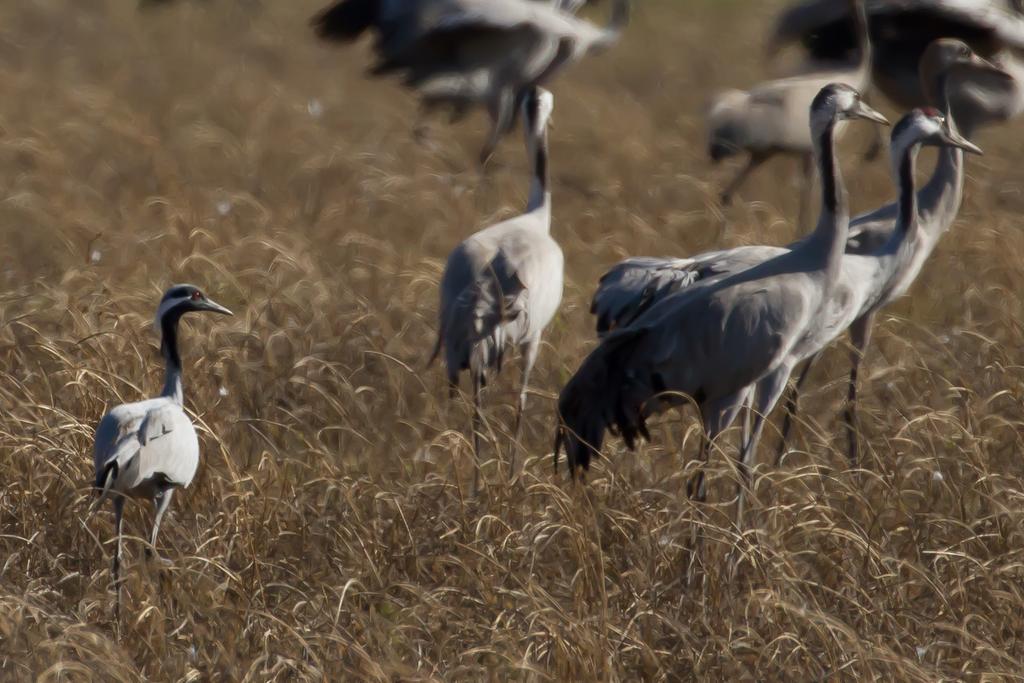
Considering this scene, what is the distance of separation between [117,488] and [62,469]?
1.36 ft

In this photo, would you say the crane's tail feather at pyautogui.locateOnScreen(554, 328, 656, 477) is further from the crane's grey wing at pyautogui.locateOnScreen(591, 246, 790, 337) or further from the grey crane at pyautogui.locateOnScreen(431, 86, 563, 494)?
the grey crane at pyautogui.locateOnScreen(431, 86, 563, 494)

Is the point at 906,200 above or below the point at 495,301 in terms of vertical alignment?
above

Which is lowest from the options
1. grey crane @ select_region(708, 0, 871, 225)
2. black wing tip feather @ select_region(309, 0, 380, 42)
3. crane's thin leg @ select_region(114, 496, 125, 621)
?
black wing tip feather @ select_region(309, 0, 380, 42)

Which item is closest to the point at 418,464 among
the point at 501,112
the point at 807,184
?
the point at 807,184

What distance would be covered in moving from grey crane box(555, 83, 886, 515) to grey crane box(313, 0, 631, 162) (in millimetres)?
4764

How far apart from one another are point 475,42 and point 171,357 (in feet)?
18.4

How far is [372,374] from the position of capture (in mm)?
6195

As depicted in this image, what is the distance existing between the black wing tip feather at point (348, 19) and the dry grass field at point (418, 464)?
0.71m

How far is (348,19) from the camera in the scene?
10.3m

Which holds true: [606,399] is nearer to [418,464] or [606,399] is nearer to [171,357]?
[418,464]

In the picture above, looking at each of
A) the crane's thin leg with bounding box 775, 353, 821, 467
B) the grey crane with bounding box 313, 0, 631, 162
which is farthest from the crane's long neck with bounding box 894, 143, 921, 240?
the grey crane with bounding box 313, 0, 631, 162

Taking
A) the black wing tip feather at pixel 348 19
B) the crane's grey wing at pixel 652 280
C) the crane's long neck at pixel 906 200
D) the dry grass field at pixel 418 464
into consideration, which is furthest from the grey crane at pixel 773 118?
the crane's grey wing at pixel 652 280

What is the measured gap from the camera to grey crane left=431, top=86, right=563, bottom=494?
555 cm

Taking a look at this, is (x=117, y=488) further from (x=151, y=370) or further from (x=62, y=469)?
(x=151, y=370)
